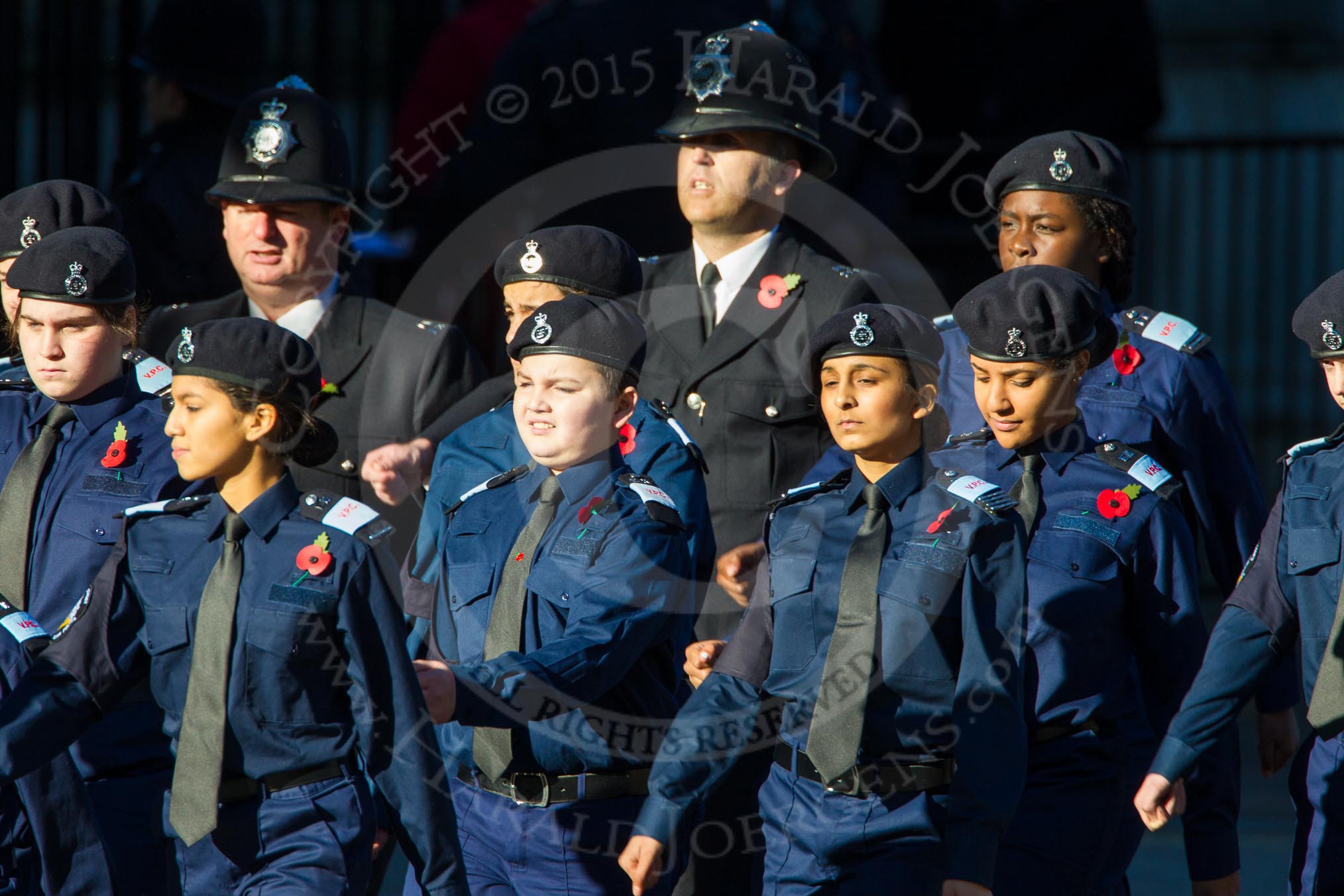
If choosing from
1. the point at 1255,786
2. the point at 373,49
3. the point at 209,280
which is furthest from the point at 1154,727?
the point at 373,49

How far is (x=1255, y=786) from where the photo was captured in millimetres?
7133

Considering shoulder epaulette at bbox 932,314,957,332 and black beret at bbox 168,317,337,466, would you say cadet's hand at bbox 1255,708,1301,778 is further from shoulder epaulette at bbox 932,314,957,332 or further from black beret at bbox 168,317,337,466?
black beret at bbox 168,317,337,466

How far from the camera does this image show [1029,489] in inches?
173

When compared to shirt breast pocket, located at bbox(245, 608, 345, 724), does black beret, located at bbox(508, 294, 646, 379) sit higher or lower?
higher

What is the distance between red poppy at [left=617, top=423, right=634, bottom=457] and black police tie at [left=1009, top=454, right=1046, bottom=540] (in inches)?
34.2

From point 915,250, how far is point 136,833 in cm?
505

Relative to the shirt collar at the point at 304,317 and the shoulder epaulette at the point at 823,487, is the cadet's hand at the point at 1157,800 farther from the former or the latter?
the shirt collar at the point at 304,317

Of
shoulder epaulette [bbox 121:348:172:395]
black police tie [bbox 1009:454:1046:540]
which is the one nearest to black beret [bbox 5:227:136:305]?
shoulder epaulette [bbox 121:348:172:395]

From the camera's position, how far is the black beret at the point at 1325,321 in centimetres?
414

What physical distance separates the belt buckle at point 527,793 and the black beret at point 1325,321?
183 cm

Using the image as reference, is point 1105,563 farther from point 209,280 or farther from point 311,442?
point 209,280

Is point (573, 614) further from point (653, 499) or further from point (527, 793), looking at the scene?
point (527, 793)

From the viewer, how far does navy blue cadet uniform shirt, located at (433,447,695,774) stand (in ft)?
12.9

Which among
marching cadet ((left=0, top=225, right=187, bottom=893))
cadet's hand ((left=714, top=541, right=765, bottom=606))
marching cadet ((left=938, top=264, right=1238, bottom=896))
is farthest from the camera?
cadet's hand ((left=714, top=541, right=765, bottom=606))
